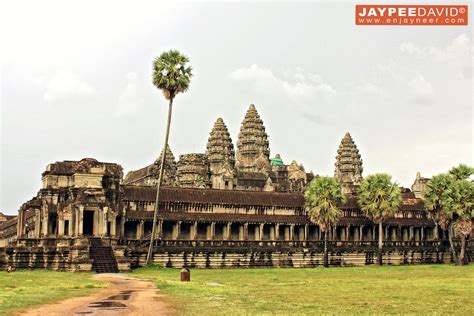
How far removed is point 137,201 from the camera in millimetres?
74562

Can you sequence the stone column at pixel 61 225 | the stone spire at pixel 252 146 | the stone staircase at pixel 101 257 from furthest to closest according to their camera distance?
the stone spire at pixel 252 146, the stone column at pixel 61 225, the stone staircase at pixel 101 257

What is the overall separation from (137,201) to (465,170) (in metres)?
38.3

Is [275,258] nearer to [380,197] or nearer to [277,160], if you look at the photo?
[380,197]

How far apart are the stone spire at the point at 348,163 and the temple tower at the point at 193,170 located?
147 feet

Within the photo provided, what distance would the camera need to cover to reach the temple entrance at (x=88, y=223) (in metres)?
67.2

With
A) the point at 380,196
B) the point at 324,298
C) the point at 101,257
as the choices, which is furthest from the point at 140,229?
the point at 324,298

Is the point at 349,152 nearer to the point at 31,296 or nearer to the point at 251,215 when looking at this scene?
the point at 251,215

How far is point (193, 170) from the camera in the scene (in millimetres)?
124188

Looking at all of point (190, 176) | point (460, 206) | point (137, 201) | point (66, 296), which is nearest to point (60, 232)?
point (137, 201)

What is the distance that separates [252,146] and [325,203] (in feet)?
227

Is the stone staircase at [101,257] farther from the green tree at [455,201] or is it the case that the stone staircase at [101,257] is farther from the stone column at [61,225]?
the green tree at [455,201]

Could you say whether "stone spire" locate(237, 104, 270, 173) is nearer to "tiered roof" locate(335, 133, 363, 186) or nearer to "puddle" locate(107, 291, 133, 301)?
"tiered roof" locate(335, 133, 363, 186)

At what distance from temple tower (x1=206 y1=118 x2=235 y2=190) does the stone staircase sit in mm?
64209

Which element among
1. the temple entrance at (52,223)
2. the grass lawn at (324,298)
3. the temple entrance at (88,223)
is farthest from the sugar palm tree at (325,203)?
the grass lawn at (324,298)
